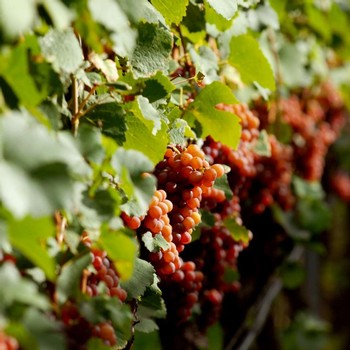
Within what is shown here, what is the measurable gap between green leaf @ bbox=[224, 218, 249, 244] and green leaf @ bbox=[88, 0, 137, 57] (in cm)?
65

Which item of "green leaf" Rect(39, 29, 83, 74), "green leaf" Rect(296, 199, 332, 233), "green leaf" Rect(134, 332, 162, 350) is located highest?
"green leaf" Rect(39, 29, 83, 74)

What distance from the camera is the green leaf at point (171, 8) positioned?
3.91 feet

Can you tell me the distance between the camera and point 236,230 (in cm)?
153

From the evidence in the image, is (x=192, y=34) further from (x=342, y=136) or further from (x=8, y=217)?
(x=342, y=136)

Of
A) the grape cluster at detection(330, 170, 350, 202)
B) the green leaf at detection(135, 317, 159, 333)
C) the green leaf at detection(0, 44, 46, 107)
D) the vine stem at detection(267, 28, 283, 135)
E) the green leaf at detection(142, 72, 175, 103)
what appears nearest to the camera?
the green leaf at detection(0, 44, 46, 107)

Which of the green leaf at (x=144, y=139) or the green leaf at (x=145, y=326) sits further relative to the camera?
the green leaf at (x=145, y=326)

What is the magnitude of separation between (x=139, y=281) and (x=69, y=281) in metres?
0.23

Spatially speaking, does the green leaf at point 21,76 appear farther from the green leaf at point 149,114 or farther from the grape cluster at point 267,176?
the grape cluster at point 267,176

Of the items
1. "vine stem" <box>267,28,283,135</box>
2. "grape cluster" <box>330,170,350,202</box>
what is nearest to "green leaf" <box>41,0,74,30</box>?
"vine stem" <box>267,28,283,135</box>

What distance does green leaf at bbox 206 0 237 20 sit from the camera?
122cm

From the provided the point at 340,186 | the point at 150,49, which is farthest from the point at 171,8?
the point at 340,186

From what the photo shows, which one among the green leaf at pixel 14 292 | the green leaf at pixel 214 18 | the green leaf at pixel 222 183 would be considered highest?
the green leaf at pixel 214 18

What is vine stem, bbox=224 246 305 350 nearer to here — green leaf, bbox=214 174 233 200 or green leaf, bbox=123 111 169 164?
green leaf, bbox=214 174 233 200

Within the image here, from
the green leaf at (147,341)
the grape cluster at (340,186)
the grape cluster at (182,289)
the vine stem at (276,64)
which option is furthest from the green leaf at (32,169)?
the grape cluster at (340,186)
